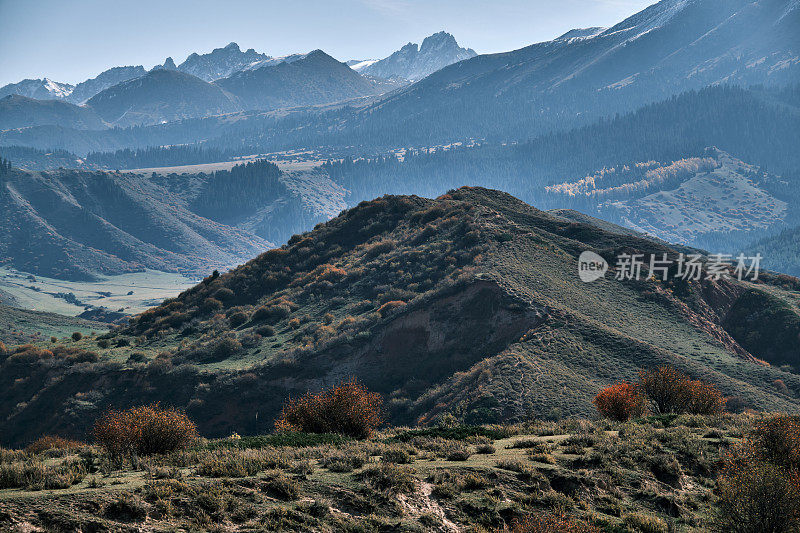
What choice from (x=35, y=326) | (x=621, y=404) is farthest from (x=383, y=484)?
(x=35, y=326)

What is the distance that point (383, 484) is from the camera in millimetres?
14875

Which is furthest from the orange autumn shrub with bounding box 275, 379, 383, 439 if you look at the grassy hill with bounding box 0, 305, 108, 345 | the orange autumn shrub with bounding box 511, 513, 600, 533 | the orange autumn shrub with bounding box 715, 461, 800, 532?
the grassy hill with bounding box 0, 305, 108, 345

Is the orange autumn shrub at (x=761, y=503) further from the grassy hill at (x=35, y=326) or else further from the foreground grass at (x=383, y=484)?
the grassy hill at (x=35, y=326)

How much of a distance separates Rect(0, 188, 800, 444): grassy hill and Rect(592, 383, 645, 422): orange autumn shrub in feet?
24.4

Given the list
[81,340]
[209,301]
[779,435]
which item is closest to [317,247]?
[209,301]

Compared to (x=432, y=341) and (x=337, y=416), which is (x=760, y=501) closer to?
A: (x=337, y=416)

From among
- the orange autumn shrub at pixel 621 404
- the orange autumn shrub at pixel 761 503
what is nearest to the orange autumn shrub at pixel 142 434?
the orange autumn shrub at pixel 761 503

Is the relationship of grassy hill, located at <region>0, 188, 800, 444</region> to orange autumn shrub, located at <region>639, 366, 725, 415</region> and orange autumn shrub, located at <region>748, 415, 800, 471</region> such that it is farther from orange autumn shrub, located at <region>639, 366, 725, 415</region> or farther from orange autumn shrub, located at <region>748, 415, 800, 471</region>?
orange autumn shrub, located at <region>748, 415, 800, 471</region>

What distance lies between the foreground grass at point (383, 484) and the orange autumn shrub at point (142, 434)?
2.02 ft

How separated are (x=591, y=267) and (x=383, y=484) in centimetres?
5372

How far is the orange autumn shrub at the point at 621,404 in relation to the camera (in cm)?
2868

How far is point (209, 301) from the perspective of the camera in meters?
70.2

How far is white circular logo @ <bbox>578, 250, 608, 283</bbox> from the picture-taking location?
6177 centimetres

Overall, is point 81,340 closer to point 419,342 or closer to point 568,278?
point 419,342
